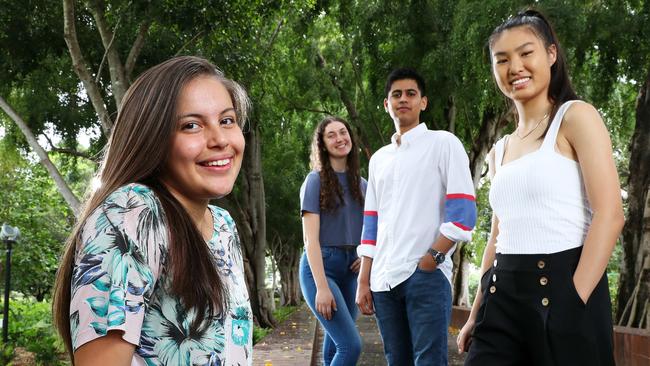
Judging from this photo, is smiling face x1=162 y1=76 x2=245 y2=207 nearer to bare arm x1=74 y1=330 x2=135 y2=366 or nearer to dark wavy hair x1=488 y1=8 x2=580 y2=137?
bare arm x1=74 y1=330 x2=135 y2=366

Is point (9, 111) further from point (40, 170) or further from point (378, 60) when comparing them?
point (40, 170)

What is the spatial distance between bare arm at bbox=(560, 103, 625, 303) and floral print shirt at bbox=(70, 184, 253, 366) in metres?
1.27

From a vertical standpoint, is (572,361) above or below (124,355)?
below

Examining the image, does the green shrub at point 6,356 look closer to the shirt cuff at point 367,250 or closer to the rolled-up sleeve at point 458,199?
the shirt cuff at point 367,250

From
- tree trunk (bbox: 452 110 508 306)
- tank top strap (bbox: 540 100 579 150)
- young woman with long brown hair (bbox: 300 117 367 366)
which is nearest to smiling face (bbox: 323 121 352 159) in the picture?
young woman with long brown hair (bbox: 300 117 367 366)

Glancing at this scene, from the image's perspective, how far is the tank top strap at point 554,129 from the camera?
2.80 m

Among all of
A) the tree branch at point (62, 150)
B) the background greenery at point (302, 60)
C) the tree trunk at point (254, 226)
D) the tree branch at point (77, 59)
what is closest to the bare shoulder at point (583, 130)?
the background greenery at point (302, 60)

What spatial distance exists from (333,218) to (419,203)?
4.03 feet

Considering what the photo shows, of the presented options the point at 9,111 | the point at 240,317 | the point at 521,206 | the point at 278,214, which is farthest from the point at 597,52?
the point at 278,214

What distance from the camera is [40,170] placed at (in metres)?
26.7

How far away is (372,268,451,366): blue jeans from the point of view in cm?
421

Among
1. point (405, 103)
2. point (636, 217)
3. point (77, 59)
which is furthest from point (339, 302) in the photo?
point (636, 217)

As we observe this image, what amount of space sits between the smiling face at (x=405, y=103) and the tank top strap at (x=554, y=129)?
1.91 meters

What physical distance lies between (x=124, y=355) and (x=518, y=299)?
1474 millimetres
